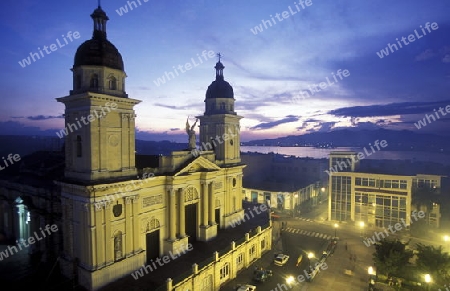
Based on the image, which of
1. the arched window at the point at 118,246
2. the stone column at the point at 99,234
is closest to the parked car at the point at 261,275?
the arched window at the point at 118,246

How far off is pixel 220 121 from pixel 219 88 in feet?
14.8

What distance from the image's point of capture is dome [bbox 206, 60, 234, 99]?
118 ft

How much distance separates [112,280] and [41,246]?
10.1 meters

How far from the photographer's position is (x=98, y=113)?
20.9m

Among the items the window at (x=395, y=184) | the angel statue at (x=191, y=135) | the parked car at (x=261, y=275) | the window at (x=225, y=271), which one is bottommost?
the parked car at (x=261, y=275)

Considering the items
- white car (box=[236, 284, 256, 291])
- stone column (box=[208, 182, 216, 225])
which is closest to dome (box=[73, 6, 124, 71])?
stone column (box=[208, 182, 216, 225])

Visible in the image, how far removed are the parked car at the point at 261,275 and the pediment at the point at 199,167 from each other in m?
11.9

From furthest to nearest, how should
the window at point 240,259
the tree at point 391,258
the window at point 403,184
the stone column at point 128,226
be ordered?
the window at point 403,184 → the window at point 240,259 → the tree at point 391,258 → the stone column at point 128,226

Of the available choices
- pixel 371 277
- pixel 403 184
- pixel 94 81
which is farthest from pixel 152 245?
pixel 403 184

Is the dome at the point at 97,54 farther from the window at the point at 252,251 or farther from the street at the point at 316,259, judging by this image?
the window at the point at 252,251

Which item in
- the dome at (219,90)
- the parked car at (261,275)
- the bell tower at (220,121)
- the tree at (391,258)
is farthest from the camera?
the dome at (219,90)

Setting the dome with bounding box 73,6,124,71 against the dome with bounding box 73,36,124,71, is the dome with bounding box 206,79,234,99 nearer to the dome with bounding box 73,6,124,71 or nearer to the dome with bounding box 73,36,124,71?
the dome with bounding box 73,6,124,71

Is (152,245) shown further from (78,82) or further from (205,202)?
(78,82)

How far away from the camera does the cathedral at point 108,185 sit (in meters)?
20.6
